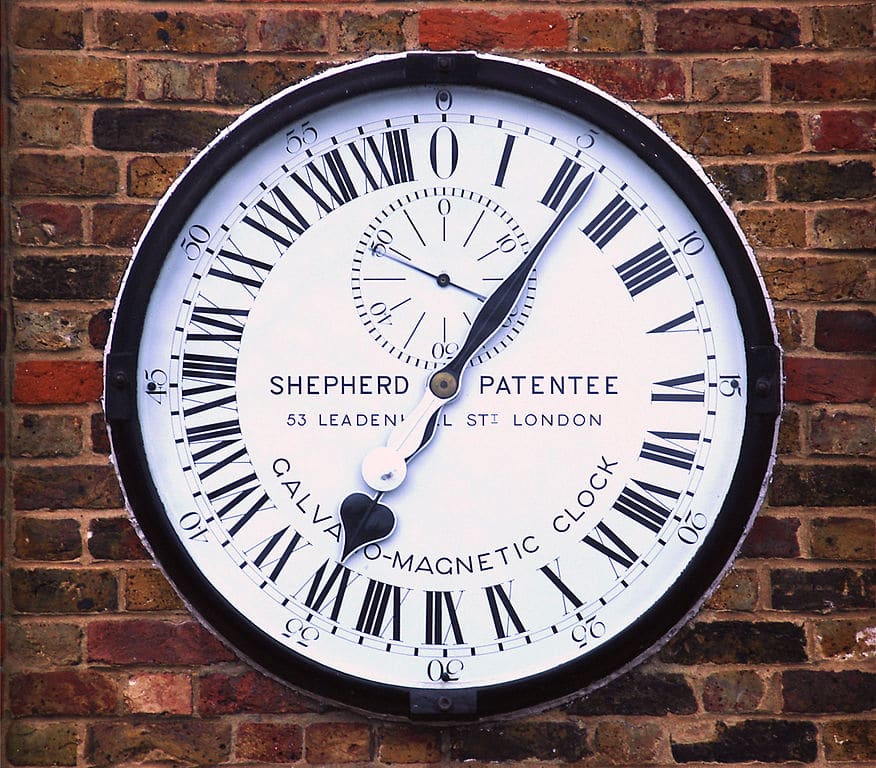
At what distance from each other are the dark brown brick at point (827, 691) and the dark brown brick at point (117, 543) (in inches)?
48.8

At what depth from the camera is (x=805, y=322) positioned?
227cm

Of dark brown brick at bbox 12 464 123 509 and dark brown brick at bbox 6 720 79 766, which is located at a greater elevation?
dark brown brick at bbox 12 464 123 509

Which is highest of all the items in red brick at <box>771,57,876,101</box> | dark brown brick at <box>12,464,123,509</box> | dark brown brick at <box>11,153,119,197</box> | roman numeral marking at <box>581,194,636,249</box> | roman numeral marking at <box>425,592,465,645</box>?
red brick at <box>771,57,876,101</box>

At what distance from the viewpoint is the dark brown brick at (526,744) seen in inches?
87.8

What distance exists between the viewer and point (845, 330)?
2266 millimetres

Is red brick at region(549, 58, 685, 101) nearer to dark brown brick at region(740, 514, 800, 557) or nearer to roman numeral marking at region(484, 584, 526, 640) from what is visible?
dark brown brick at region(740, 514, 800, 557)

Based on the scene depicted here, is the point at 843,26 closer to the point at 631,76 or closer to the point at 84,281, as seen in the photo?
the point at 631,76

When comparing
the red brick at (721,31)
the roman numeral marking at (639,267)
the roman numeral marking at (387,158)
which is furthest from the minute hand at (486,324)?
the red brick at (721,31)

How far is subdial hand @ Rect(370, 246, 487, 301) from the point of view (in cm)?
223

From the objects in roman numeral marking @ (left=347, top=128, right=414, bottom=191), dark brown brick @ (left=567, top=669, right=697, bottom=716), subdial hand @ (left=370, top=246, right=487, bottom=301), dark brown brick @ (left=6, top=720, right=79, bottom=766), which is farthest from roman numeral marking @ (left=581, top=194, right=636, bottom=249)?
dark brown brick @ (left=6, top=720, right=79, bottom=766)

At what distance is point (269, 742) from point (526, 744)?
480 mm

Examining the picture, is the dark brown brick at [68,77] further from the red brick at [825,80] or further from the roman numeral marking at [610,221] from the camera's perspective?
the red brick at [825,80]

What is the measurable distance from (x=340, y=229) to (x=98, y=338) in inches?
19.8

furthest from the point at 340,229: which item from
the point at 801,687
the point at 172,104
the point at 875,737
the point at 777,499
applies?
the point at 875,737
